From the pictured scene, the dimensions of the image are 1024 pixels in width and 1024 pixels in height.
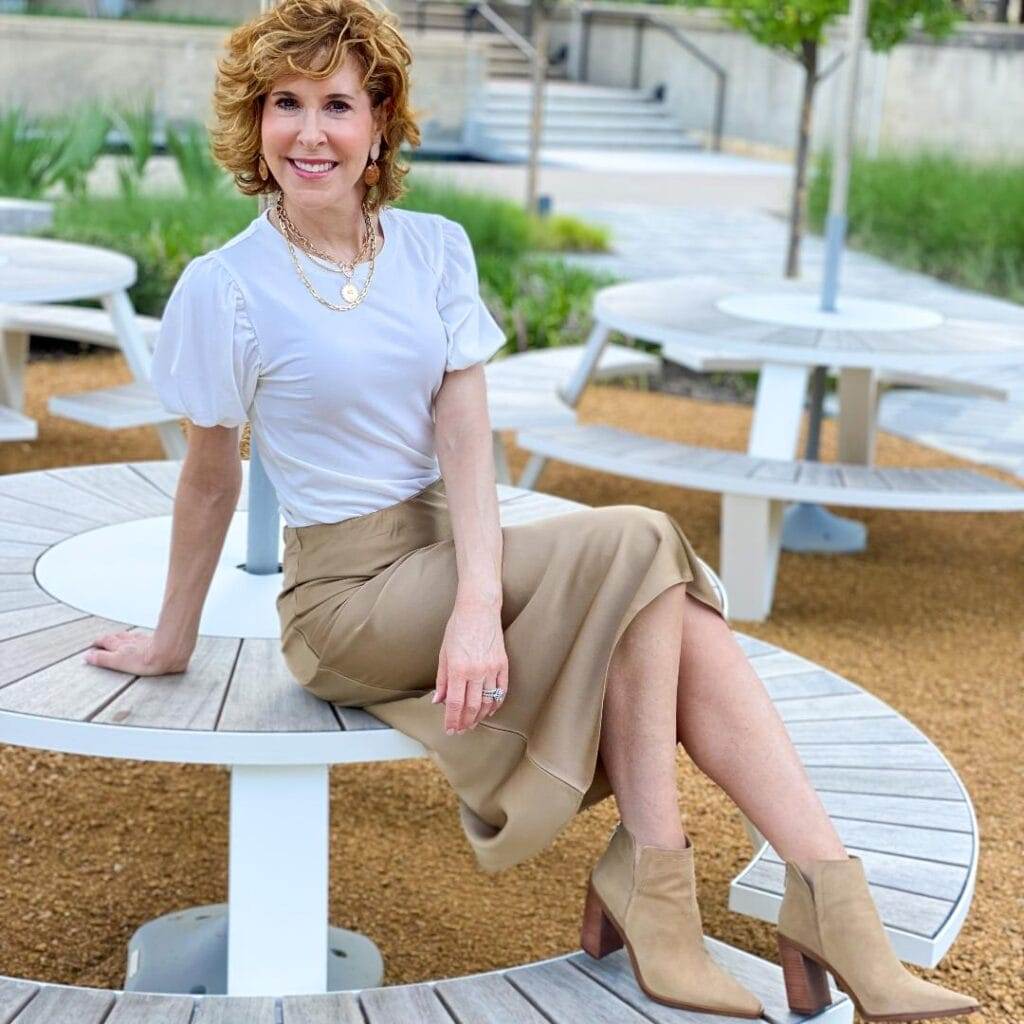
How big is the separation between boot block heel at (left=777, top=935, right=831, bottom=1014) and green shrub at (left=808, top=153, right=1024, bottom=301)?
7884mm

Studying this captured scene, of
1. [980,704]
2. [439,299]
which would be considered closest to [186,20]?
[980,704]

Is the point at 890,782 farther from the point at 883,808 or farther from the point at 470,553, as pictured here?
the point at 470,553

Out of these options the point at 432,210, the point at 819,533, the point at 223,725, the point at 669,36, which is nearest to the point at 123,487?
the point at 223,725

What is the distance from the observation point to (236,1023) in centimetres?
189

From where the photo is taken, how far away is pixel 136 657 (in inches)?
85.0

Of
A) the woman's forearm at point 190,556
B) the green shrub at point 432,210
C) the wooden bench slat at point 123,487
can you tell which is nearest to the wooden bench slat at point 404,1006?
the woman's forearm at point 190,556

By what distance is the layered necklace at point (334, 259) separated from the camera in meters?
2.07

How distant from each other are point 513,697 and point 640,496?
3.71 meters

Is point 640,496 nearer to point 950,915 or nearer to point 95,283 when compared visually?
point 95,283

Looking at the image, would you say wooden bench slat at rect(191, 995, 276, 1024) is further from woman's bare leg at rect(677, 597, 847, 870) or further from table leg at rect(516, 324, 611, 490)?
table leg at rect(516, 324, 611, 490)

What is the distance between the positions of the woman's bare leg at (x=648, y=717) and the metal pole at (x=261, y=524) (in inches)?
28.9

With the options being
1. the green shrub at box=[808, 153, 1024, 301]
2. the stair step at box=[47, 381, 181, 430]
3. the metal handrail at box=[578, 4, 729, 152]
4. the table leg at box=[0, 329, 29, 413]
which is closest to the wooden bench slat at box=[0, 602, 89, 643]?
the stair step at box=[47, 381, 181, 430]

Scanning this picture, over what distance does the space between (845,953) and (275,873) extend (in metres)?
0.72

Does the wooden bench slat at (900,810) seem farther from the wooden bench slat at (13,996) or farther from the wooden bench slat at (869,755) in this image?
the wooden bench slat at (13,996)
